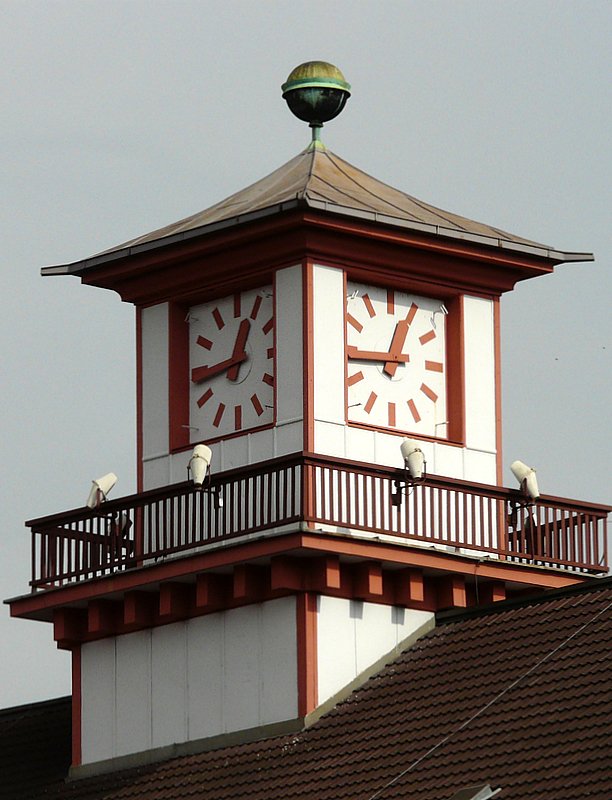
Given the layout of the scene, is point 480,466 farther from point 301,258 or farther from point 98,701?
point 98,701

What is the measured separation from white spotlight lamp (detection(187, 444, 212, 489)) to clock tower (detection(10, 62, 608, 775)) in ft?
0.53

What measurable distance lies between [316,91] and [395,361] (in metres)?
3.47

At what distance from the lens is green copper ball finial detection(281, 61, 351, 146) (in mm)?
37156

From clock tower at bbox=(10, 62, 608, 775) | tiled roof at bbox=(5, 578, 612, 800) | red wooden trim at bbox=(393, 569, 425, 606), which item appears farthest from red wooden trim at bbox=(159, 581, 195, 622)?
red wooden trim at bbox=(393, 569, 425, 606)

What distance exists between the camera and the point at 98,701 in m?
36.5

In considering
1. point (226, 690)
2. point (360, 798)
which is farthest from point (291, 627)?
point (360, 798)

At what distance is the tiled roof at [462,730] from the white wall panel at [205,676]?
0.44 m

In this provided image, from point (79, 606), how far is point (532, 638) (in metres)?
5.94

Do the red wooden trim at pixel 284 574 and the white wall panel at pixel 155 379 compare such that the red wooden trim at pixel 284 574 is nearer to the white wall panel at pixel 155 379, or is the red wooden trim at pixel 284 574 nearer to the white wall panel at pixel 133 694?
the white wall panel at pixel 133 694

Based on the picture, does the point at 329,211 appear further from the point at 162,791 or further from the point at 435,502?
the point at 162,791

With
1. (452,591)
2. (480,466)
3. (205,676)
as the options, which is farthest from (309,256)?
(205,676)

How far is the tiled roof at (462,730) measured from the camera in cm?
3027

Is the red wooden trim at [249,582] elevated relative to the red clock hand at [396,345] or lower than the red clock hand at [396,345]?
lower

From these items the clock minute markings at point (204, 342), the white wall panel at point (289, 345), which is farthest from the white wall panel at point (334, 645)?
the clock minute markings at point (204, 342)
